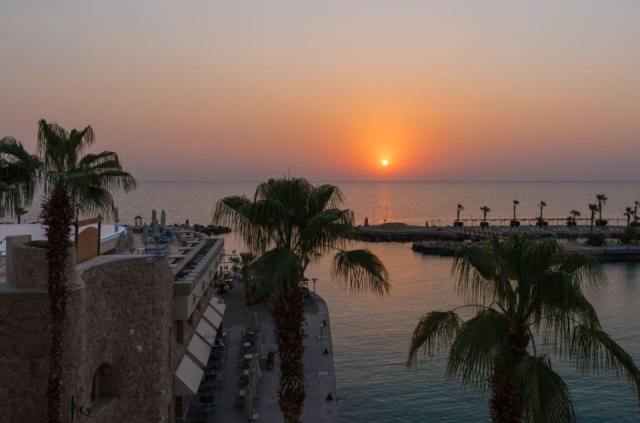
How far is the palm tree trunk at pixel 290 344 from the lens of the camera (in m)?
12.2

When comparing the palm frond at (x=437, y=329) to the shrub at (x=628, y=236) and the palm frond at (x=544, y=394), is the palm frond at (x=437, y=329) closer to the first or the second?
the palm frond at (x=544, y=394)

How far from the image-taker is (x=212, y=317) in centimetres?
2547

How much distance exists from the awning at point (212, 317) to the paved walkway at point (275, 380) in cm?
238

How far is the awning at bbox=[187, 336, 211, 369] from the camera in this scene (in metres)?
20.7

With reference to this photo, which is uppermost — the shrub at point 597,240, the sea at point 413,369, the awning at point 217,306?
the shrub at point 597,240

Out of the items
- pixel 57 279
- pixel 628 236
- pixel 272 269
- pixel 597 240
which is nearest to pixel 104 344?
pixel 57 279

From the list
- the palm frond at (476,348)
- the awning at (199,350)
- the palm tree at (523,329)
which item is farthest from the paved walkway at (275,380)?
the palm frond at (476,348)

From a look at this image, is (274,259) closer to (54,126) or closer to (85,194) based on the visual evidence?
(85,194)

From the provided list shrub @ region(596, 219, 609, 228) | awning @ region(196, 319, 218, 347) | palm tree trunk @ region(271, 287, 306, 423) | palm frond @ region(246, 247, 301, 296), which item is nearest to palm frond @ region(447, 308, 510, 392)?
palm frond @ region(246, 247, 301, 296)

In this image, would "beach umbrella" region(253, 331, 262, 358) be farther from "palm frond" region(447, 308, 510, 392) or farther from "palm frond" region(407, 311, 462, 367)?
"palm frond" region(447, 308, 510, 392)

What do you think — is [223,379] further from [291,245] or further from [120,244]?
[291,245]

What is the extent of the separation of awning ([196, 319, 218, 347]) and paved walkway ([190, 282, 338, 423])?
2.11 m

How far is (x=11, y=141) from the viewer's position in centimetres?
1479

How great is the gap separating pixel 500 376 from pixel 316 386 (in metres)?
15.1
